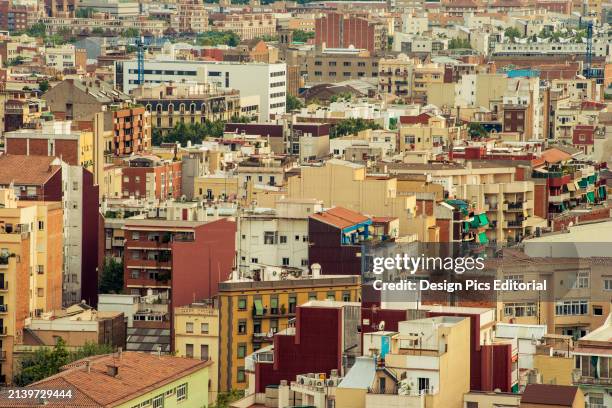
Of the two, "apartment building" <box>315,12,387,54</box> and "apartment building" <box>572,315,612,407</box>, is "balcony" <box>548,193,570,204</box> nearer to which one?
"apartment building" <box>572,315,612,407</box>

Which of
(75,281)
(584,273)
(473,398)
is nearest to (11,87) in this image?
(75,281)

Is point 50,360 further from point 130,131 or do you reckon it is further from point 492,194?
point 130,131

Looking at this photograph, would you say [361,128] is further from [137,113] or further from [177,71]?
[177,71]

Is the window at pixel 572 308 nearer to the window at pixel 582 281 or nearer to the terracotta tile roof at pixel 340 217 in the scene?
the window at pixel 582 281

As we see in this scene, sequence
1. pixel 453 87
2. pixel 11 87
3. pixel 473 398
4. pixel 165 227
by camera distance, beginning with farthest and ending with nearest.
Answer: pixel 453 87 → pixel 11 87 → pixel 165 227 → pixel 473 398

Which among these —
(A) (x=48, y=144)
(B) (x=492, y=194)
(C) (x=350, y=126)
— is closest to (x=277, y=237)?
(A) (x=48, y=144)

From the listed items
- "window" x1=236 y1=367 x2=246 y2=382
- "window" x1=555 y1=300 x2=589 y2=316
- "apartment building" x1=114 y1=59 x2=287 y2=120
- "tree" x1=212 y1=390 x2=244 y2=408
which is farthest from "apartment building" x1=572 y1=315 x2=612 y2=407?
"apartment building" x1=114 y1=59 x2=287 y2=120
